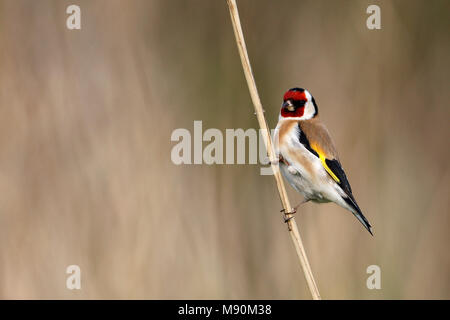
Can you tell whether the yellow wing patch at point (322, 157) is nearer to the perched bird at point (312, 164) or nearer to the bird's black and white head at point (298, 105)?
the perched bird at point (312, 164)

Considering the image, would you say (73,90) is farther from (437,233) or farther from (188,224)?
(437,233)

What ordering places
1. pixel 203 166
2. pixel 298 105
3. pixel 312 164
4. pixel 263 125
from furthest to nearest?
pixel 203 166, pixel 298 105, pixel 312 164, pixel 263 125

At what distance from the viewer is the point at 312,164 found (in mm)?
3406

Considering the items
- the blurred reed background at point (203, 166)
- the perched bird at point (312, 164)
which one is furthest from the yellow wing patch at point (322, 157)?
the blurred reed background at point (203, 166)

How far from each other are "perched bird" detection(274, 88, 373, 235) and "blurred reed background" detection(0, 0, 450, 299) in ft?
2.01

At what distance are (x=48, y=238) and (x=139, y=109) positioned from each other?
3.27 feet

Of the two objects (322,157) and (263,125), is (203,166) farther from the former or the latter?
(263,125)

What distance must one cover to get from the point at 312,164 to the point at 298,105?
45 cm

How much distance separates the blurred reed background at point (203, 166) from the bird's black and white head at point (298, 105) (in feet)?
1.28

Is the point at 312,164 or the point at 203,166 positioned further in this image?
the point at 203,166

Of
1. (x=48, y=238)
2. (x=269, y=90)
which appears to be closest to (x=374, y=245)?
(x=269, y=90)

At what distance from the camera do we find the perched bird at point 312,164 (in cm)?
338

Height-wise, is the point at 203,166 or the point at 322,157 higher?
the point at 322,157

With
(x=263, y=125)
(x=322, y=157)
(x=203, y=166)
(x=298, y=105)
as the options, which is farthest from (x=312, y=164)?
(x=203, y=166)
